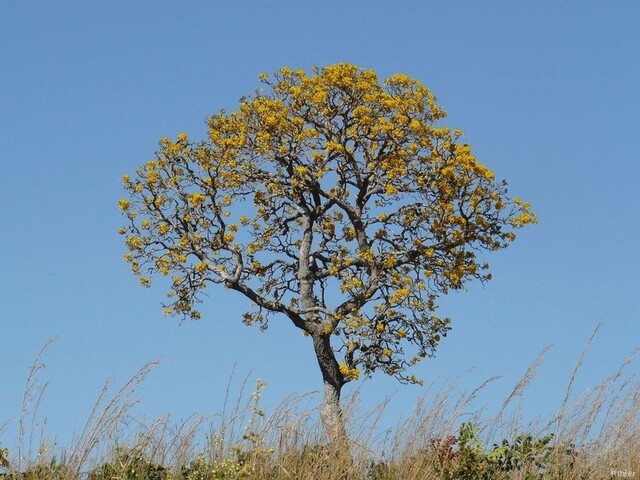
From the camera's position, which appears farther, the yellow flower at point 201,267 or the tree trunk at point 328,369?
the yellow flower at point 201,267

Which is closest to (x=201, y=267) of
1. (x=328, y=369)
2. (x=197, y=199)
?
(x=197, y=199)

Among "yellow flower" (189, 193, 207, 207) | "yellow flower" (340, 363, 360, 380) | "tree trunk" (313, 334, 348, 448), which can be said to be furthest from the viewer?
"yellow flower" (189, 193, 207, 207)

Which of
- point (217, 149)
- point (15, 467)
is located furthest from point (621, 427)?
point (217, 149)

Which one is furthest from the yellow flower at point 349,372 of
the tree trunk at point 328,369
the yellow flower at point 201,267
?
the yellow flower at point 201,267

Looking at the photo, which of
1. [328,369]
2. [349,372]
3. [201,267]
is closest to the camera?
[349,372]

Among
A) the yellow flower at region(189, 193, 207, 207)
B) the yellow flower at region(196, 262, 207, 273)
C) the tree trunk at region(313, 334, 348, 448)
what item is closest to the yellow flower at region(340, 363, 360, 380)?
the tree trunk at region(313, 334, 348, 448)

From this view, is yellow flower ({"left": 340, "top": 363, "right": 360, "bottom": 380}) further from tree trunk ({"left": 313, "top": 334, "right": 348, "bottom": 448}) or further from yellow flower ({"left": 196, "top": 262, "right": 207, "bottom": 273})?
yellow flower ({"left": 196, "top": 262, "right": 207, "bottom": 273})

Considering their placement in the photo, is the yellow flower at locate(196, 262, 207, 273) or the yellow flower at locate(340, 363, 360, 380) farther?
the yellow flower at locate(196, 262, 207, 273)

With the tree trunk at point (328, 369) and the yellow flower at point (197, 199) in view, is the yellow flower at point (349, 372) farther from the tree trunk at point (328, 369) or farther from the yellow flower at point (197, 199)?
the yellow flower at point (197, 199)

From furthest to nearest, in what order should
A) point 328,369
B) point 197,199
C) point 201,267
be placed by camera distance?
point 201,267
point 197,199
point 328,369

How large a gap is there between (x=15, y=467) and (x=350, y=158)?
530 inches

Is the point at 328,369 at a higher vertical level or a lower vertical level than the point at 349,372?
higher

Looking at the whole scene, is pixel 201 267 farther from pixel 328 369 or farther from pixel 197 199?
pixel 328 369

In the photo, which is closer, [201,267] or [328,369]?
[328,369]
